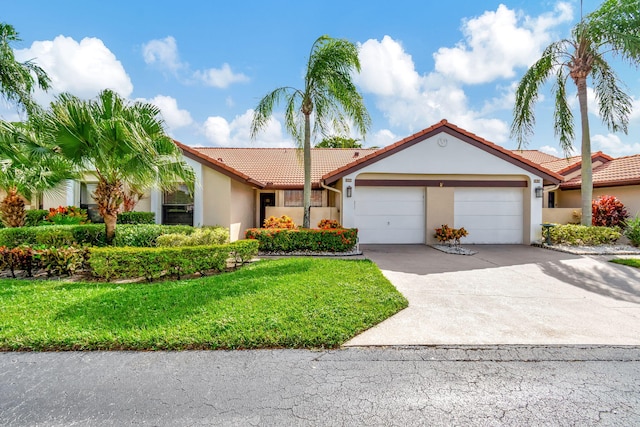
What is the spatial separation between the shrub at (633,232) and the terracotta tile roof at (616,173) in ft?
6.32

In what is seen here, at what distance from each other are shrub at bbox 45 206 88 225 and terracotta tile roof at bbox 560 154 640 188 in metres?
21.9

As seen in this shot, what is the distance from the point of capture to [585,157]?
485 inches

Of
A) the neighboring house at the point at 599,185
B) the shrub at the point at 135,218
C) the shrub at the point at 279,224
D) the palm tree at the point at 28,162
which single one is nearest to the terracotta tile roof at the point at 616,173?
the neighboring house at the point at 599,185

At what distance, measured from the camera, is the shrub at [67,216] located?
1088 cm

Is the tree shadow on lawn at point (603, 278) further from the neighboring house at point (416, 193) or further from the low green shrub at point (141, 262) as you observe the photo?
the low green shrub at point (141, 262)

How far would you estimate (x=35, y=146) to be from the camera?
7977mm

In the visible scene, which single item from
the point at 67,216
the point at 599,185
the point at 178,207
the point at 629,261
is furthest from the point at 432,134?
the point at 67,216

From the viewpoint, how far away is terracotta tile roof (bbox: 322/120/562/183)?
39.2 feet

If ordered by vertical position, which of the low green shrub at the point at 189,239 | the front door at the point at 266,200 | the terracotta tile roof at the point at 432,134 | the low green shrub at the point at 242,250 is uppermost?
the terracotta tile roof at the point at 432,134

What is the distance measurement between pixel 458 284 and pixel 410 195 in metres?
6.63

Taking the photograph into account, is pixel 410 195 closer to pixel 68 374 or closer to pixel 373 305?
pixel 373 305

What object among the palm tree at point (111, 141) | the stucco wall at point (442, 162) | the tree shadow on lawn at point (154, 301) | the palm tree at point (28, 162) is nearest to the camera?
the tree shadow on lawn at point (154, 301)

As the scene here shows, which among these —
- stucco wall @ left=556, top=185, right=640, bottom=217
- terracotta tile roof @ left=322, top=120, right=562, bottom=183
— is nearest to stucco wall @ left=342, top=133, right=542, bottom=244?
terracotta tile roof @ left=322, top=120, right=562, bottom=183

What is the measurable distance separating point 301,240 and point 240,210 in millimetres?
4022
